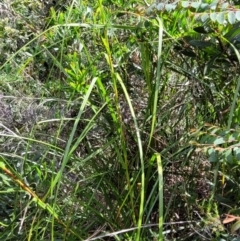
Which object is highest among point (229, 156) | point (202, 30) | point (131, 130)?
point (202, 30)

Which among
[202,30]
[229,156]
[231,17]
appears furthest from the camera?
[202,30]

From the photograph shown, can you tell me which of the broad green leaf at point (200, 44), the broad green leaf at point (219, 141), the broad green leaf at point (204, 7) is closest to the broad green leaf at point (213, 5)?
the broad green leaf at point (204, 7)

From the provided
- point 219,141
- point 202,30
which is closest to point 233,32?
point 202,30

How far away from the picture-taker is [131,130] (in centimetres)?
158

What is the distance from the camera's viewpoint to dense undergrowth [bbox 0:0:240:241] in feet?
4.79

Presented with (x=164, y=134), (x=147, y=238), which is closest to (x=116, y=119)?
(x=164, y=134)

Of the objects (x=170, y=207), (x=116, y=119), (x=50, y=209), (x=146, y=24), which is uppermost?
(x=146, y=24)

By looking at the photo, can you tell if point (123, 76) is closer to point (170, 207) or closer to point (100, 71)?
point (100, 71)

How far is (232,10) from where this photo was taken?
136cm

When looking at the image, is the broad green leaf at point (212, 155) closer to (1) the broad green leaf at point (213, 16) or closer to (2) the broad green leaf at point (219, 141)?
(2) the broad green leaf at point (219, 141)

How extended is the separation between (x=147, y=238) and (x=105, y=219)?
12 cm

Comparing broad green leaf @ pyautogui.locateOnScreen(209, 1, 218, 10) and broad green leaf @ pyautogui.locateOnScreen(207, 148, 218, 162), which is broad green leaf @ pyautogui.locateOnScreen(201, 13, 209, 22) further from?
broad green leaf @ pyautogui.locateOnScreen(207, 148, 218, 162)

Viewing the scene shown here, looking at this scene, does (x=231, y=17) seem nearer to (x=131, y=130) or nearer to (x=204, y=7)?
(x=204, y=7)

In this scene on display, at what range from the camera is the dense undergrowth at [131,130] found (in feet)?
4.79
